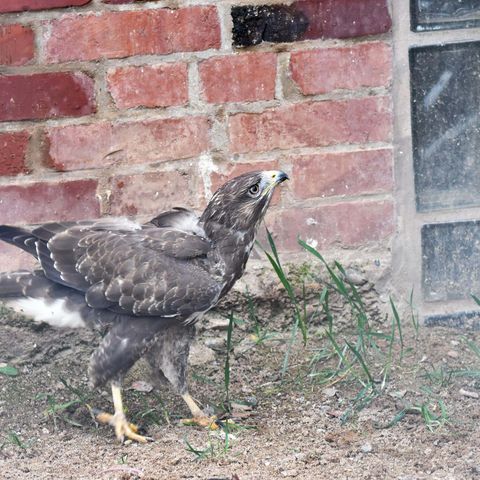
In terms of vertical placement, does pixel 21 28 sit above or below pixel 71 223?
above

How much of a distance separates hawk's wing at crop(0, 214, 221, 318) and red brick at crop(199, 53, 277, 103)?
568 millimetres

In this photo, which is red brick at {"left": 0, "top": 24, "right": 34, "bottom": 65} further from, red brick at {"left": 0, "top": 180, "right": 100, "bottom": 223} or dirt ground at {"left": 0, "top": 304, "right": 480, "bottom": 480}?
dirt ground at {"left": 0, "top": 304, "right": 480, "bottom": 480}

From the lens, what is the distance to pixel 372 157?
4.29 m

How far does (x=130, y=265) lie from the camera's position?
3.81 metres

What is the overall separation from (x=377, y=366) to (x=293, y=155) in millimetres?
829

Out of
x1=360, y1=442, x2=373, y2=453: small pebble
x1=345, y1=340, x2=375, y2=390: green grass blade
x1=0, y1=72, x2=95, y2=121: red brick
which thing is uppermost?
x1=0, y1=72, x2=95, y2=121: red brick

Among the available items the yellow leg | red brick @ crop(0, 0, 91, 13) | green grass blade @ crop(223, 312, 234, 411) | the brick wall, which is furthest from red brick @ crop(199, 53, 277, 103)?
the yellow leg

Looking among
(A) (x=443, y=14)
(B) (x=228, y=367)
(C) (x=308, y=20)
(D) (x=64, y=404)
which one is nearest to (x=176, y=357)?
(B) (x=228, y=367)

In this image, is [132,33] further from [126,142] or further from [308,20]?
[308,20]

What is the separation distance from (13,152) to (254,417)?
50.5 inches

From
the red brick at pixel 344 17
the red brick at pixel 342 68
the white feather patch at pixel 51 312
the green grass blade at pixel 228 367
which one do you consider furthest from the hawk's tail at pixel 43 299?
the red brick at pixel 344 17

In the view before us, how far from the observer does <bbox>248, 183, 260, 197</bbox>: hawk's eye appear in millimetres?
3922

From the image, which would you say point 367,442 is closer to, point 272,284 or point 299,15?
point 272,284

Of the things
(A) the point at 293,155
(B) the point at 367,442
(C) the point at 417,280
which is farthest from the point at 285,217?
(B) the point at 367,442
